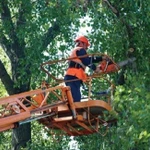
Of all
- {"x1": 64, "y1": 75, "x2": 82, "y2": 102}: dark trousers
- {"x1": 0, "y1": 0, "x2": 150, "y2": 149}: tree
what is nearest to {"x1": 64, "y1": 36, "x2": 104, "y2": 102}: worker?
{"x1": 64, "y1": 75, "x2": 82, "y2": 102}: dark trousers

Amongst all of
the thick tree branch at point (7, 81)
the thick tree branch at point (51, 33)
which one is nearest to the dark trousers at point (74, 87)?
the thick tree branch at point (51, 33)

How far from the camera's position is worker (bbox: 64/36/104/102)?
1173 centimetres

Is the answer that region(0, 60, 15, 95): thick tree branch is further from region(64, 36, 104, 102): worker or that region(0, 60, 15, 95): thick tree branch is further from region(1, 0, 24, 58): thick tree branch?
region(64, 36, 104, 102): worker

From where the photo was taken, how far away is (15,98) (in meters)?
9.59

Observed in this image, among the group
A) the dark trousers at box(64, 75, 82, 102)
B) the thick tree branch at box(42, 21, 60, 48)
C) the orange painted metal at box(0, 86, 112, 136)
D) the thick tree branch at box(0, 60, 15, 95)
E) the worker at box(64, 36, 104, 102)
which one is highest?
A: the thick tree branch at box(42, 21, 60, 48)

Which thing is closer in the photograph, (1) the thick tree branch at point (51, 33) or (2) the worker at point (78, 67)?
(2) the worker at point (78, 67)

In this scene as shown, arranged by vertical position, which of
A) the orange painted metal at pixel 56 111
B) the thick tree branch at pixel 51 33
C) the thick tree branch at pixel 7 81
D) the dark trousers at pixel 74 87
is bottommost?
the orange painted metal at pixel 56 111

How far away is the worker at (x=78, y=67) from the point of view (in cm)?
1173

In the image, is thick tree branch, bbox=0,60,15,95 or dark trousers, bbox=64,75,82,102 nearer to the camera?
dark trousers, bbox=64,75,82,102

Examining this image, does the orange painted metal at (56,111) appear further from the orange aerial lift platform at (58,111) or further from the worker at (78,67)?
the worker at (78,67)

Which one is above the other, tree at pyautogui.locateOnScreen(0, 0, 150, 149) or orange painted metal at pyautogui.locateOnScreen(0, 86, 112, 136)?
tree at pyautogui.locateOnScreen(0, 0, 150, 149)

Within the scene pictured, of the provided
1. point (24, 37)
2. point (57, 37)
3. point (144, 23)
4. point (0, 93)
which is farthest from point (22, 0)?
point (0, 93)

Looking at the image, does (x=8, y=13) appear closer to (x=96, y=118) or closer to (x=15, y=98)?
(x=96, y=118)

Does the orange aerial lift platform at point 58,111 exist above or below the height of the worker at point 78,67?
below
